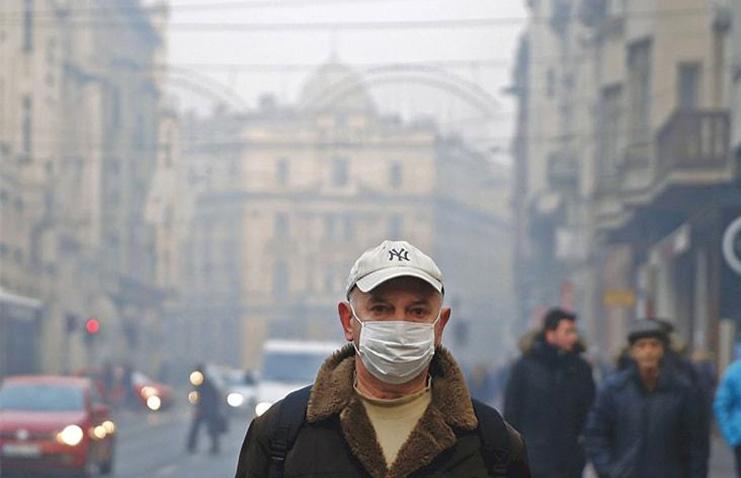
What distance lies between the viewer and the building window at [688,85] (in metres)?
36.2

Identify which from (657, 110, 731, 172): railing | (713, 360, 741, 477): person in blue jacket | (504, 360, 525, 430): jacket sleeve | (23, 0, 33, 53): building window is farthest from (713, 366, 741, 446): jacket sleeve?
(23, 0, 33, 53): building window

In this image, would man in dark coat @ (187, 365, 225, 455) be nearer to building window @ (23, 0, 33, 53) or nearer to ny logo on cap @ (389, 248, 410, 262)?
building window @ (23, 0, 33, 53)

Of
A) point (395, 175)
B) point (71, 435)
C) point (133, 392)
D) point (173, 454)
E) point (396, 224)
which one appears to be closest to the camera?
point (71, 435)

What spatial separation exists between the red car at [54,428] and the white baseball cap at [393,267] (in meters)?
19.7

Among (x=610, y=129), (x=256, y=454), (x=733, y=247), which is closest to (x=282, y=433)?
(x=256, y=454)

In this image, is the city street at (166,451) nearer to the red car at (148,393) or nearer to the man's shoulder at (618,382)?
the red car at (148,393)

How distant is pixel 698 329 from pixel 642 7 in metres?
6.55

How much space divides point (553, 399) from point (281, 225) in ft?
385

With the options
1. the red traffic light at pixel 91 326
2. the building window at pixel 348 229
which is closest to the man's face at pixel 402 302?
the red traffic light at pixel 91 326

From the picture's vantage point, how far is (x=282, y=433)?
14.3 ft

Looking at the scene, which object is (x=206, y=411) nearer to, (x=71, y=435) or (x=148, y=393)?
(x=71, y=435)

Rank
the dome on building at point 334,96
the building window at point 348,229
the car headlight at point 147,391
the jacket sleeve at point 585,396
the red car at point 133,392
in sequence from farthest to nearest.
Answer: the building window at point 348,229
the dome on building at point 334,96
the car headlight at point 147,391
the red car at point 133,392
the jacket sleeve at point 585,396

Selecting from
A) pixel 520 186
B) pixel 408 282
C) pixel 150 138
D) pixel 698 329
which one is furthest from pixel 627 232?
pixel 520 186

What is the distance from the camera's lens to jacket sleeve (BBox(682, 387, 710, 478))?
9.88 m
